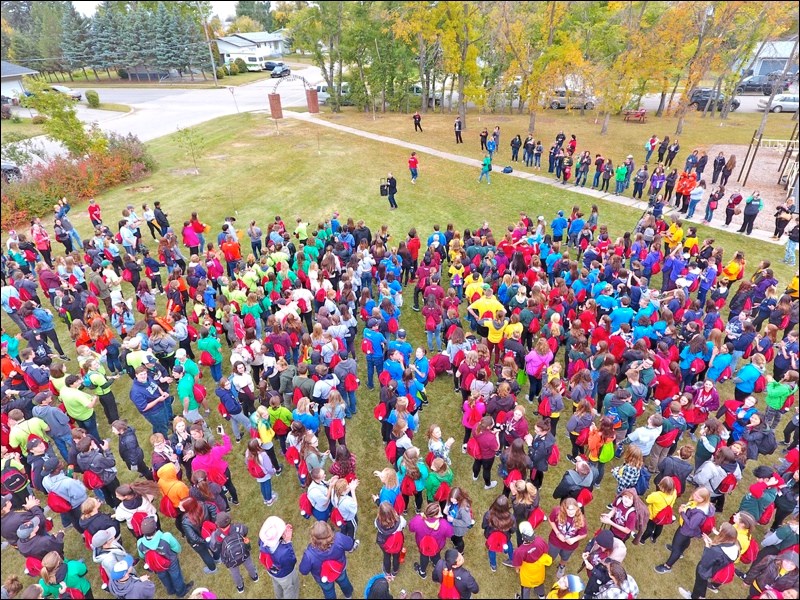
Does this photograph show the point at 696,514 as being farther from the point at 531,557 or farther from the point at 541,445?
the point at 531,557

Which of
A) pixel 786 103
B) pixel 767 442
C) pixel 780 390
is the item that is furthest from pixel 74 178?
pixel 786 103

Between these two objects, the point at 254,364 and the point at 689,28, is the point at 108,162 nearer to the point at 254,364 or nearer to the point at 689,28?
the point at 254,364

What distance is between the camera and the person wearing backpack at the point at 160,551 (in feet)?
18.7

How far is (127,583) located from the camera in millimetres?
5625

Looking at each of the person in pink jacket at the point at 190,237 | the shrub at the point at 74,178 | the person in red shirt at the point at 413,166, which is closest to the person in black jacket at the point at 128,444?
the person in pink jacket at the point at 190,237

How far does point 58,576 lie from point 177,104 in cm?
4643

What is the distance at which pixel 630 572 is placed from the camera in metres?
6.87

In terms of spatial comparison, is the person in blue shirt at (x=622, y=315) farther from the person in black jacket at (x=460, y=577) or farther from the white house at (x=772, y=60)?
the white house at (x=772, y=60)

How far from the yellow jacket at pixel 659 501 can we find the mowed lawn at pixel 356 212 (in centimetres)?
114

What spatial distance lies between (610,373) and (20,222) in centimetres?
2302

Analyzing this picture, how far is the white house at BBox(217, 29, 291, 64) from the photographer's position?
64.3 meters

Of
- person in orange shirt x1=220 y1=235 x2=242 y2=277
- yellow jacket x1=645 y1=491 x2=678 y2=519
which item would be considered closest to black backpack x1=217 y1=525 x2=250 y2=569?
yellow jacket x1=645 y1=491 x2=678 y2=519

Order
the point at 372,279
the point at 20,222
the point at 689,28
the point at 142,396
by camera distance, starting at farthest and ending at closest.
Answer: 1. the point at 689,28
2. the point at 20,222
3. the point at 372,279
4. the point at 142,396

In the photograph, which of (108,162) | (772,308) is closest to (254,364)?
(772,308)
